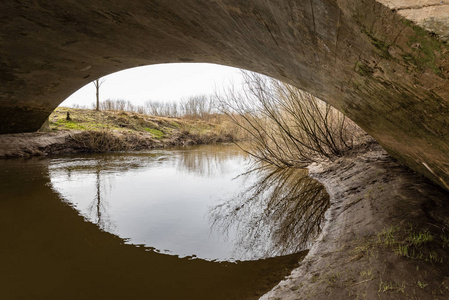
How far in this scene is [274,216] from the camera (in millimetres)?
4188

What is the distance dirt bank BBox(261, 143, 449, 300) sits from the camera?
1.81 meters

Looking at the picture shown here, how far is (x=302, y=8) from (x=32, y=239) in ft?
12.5

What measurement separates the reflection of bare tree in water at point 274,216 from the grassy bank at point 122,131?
943cm

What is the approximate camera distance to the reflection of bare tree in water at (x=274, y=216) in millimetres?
3143

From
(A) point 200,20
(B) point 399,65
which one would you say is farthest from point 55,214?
(B) point 399,65

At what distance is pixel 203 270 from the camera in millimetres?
2568

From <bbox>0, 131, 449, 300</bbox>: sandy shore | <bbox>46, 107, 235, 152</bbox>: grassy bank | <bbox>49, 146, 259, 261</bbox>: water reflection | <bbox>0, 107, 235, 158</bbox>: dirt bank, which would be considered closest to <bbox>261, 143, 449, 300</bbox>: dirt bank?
<bbox>0, 131, 449, 300</bbox>: sandy shore

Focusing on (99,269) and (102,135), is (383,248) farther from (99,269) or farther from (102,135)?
(102,135)

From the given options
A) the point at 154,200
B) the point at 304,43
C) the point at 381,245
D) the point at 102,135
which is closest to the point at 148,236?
the point at 154,200

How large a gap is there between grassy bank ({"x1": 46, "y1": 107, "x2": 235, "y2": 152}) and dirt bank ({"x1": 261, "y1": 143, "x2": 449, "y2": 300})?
11.7 m

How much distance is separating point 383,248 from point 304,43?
192cm

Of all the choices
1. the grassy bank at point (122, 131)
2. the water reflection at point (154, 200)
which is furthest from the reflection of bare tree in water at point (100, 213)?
the grassy bank at point (122, 131)

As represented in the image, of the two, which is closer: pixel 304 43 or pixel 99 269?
pixel 304 43

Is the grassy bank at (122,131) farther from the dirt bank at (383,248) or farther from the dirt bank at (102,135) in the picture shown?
the dirt bank at (383,248)
